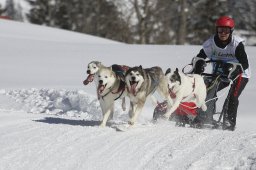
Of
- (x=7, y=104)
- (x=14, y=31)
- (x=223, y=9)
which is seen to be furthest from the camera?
(x=223, y=9)

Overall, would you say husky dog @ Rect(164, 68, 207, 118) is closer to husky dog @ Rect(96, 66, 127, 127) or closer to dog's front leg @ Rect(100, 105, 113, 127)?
husky dog @ Rect(96, 66, 127, 127)

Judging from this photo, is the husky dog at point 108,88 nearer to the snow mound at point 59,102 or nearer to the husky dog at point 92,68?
the husky dog at point 92,68

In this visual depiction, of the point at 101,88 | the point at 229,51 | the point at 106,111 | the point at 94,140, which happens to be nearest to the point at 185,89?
the point at 229,51

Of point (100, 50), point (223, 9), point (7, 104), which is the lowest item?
point (7, 104)

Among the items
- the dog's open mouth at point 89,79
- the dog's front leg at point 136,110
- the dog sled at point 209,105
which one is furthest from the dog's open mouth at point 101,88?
the dog sled at point 209,105

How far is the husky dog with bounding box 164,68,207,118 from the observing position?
23.6 ft

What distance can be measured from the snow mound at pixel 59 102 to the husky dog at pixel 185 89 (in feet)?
8.48

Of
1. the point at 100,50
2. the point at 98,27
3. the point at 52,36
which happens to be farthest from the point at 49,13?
the point at 100,50

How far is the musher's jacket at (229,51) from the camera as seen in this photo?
7.62 m

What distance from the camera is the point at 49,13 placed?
49031 mm

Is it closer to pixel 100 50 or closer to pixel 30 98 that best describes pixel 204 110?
pixel 30 98

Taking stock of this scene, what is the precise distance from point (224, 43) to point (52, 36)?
1441 cm

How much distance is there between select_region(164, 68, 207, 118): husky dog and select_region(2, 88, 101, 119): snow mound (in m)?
2.58

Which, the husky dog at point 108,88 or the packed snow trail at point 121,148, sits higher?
the husky dog at point 108,88
